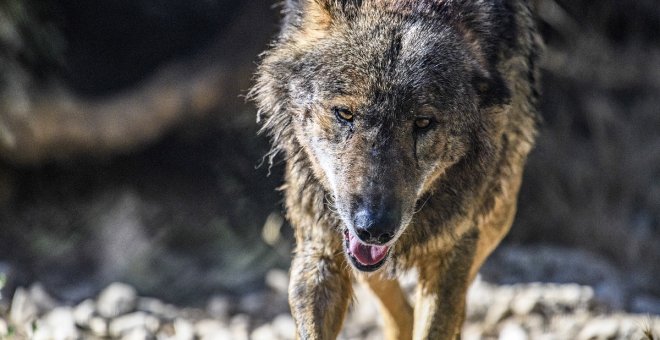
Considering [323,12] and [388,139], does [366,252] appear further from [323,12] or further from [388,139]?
[323,12]

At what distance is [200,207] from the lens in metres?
6.87

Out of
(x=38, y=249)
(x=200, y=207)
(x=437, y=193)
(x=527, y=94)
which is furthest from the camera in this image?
(x=200, y=207)

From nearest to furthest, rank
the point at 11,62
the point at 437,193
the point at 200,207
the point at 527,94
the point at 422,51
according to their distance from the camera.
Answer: the point at 422,51 < the point at 437,193 < the point at 527,94 < the point at 11,62 < the point at 200,207

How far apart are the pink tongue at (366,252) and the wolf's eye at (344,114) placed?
434 millimetres

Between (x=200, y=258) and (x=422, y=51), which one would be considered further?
(x=200, y=258)

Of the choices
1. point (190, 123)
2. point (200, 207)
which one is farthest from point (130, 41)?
point (200, 207)

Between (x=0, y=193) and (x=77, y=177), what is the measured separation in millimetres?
567

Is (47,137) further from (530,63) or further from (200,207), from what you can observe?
(530,63)

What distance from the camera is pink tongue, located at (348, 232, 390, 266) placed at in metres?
3.32

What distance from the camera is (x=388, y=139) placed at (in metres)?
3.17

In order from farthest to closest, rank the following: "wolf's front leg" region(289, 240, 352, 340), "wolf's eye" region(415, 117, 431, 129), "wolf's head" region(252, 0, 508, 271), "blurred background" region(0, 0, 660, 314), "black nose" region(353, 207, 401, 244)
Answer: "blurred background" region(0, 0, 660, 314) → "wolf's front leg" region(289, 240, 352, 340) → "wolf's eye" region(415, 117, 431, 129) → "wolf's head" region(252, 0, 508, 271) → "black nose" region(353, 207, 401, 244)

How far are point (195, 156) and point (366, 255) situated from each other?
374 centimetres

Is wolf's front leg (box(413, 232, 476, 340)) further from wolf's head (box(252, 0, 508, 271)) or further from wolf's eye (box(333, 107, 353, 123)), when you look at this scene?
wolf's eye (box(333, 107, 353, 123))

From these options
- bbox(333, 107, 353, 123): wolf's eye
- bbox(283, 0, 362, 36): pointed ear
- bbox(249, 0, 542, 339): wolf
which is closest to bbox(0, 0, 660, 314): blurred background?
bbox(249, 0, 542, 339): wolf
